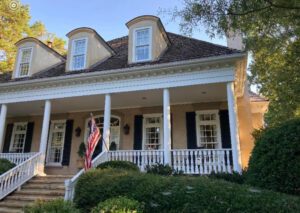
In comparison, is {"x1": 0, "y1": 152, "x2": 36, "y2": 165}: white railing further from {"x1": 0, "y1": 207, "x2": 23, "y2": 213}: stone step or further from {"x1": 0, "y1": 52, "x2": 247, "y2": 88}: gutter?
{"x1": 0, "y1": 207, "x2": 23, "y2": 213}: stone step

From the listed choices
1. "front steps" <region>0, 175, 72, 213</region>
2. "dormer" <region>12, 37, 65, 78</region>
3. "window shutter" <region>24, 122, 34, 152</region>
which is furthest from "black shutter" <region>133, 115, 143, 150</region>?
"window shutter" <region>24, 122, 34, 152</region>

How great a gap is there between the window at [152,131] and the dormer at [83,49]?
3.55 meters

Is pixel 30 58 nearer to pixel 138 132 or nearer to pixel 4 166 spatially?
pixel 4 166

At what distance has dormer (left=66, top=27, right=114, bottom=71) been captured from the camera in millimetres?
12258

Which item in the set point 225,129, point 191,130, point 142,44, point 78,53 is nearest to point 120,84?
point 142,44

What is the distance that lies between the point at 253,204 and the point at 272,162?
3.66 feet

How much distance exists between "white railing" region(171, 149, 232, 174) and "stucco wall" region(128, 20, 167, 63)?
161 inches

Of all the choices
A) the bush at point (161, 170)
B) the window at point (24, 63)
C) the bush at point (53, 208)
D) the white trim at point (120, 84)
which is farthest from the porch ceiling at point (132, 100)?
the bush at point (53, 208)

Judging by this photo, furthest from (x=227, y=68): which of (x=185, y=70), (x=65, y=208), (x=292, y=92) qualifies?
(x=65, y=208)

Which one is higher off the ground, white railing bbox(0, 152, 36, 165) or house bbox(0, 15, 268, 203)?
house bbox(0, 15, 268, 203)

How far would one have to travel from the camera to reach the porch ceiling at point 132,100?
10.8 meters

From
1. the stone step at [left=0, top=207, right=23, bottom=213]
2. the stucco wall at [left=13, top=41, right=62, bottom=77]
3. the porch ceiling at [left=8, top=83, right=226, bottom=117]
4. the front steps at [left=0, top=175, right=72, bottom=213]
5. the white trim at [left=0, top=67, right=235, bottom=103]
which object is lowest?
the stone step at [left=0, top=207, right=23, bottom=213]

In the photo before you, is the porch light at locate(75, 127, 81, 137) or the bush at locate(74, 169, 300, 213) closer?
the bush at locate(74, 169, 300, 213)

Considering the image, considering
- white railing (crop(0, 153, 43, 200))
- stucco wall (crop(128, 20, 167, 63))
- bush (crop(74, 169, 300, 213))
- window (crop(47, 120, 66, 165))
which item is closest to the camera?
bush (crop(74, 169, 300, 213))
